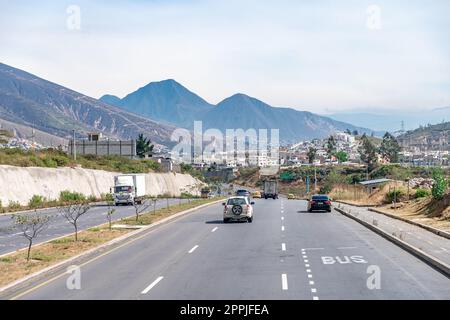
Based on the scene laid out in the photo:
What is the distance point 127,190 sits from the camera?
2504 inches

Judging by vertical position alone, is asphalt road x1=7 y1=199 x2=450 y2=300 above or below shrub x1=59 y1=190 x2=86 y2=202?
below

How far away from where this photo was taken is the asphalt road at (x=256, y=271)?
14828 millimetres

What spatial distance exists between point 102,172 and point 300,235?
56009 millimetres

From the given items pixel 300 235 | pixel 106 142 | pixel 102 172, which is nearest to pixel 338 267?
pixel 300 235

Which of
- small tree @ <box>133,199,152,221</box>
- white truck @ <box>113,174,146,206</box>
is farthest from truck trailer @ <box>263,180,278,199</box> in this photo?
small tree @ <box>133,199,152,221</box>

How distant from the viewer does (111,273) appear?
18250mm

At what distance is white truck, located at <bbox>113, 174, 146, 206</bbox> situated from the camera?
63.4 meters

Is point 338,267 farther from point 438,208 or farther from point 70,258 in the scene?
point 438,208

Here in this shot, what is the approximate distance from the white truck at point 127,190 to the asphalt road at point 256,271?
33863 mm

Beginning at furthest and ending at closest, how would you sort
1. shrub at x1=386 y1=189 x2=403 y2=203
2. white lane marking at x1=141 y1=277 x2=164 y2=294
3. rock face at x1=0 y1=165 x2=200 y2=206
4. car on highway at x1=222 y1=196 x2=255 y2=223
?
shrub at x1=386 y1=189 x2=403 y2=203 < rock face at x1=0 y1=165 x2=200 y2=206 < car on highway at x1=222 y1=196 x2=255 y2=223 < white lane marking at x1=141 y1=277 x2=164 y2=294

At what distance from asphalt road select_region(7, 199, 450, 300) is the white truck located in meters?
33.9

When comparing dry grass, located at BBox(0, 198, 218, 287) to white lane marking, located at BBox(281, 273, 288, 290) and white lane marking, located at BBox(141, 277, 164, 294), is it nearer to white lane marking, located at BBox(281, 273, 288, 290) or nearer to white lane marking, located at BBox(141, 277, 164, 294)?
white lane marking, located at BBox(141, 277, 164, 294)

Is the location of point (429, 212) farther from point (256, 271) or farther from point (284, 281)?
point (284, 281)

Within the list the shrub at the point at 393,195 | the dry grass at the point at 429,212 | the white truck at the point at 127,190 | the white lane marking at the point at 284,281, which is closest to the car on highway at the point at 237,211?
the dry grass at the point at 429,212
